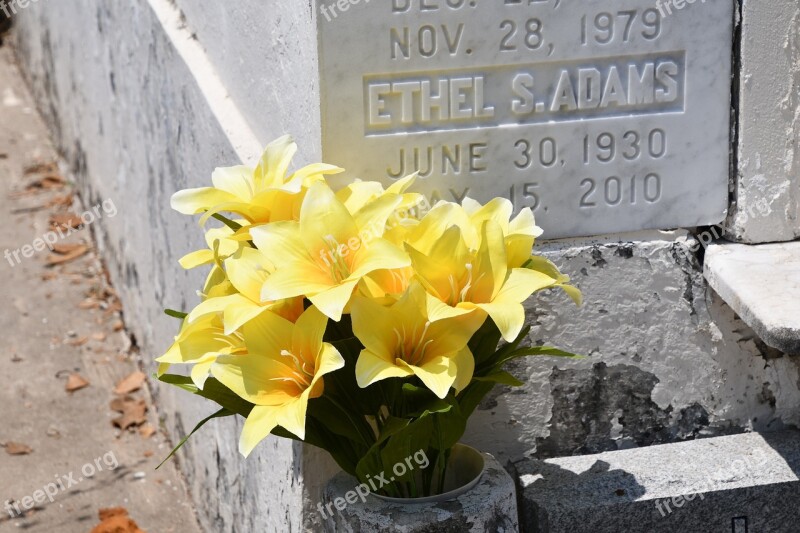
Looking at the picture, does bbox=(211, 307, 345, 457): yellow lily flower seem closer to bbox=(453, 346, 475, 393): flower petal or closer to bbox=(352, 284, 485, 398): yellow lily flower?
bbox=(352, 284, 485, 398): yellow lily flower

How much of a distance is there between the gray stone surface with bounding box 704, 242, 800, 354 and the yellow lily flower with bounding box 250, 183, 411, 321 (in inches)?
26.8

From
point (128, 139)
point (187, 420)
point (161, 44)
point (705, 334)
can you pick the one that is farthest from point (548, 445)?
point (128, 139)

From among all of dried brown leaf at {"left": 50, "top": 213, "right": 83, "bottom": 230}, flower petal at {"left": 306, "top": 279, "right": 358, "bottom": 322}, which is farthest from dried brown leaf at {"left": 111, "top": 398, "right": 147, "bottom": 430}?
flower petal at {"left": 306, "top": 279, "right": 358, "bottom": 322}

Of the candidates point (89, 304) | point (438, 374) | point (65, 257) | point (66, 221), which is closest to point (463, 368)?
point (438, 374)

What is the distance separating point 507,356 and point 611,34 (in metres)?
0.65

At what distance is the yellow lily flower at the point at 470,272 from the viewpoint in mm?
1649

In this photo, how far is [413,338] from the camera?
1.65 m

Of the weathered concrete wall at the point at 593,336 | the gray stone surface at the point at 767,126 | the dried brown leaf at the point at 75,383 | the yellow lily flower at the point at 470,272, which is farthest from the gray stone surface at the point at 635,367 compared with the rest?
the dried brown leaf at the point at 75,383

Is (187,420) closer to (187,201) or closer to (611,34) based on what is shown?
(187,201)

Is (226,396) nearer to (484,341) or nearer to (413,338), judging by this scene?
(413,338)

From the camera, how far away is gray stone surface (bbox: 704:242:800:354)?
184 cm

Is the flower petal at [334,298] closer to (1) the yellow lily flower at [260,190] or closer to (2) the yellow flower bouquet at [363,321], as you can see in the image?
(2) the yellow flower bouquet at [363,321]

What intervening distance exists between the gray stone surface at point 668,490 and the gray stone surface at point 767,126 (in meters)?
0.44

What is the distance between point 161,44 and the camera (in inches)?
126
